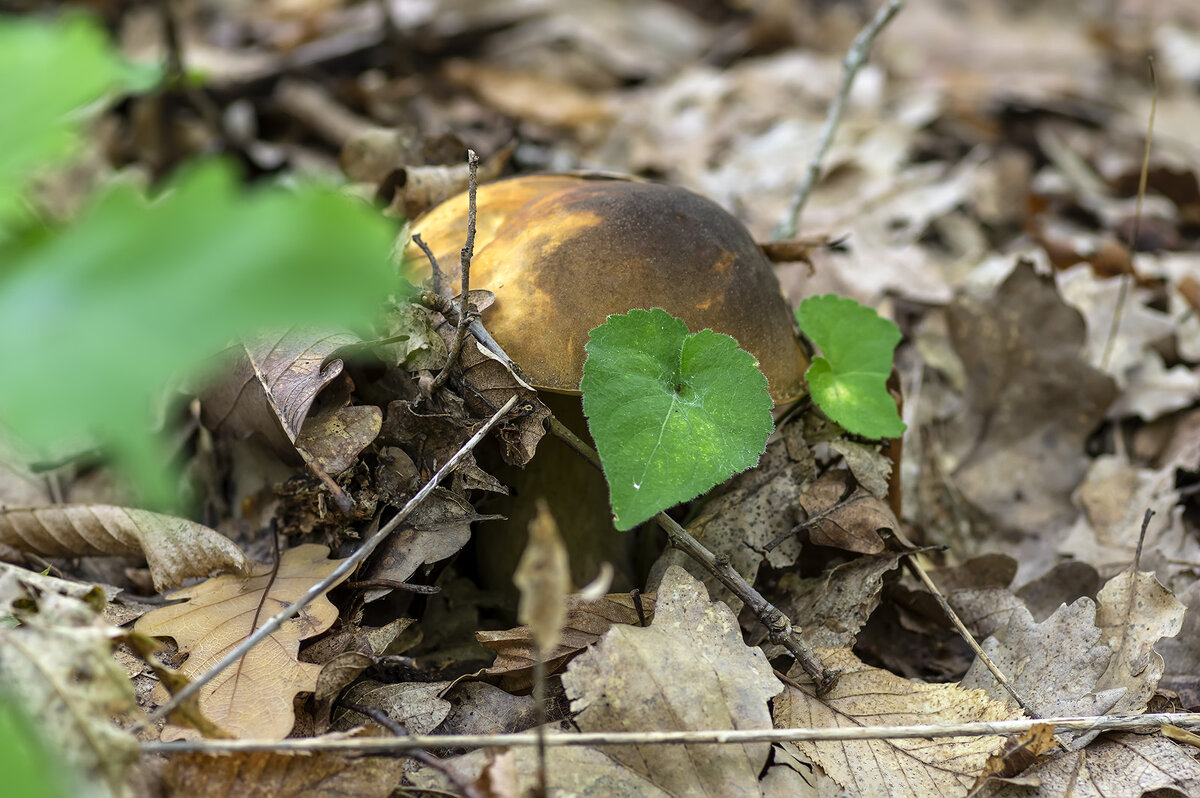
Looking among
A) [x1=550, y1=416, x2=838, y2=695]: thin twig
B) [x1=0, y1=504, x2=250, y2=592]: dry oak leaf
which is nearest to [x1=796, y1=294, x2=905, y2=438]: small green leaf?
[x1=550, y1=416, x2=838, y2=695]: thin twig

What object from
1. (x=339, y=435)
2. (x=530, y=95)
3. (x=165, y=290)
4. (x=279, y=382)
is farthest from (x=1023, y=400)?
(x=530, y=95)

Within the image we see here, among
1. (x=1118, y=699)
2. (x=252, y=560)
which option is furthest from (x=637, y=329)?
(x=1118, y=699)

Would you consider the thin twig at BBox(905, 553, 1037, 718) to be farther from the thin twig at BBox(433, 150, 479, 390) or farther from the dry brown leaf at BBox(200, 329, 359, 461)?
the dry brown leaf at BBox(200, 329, 359, 461)

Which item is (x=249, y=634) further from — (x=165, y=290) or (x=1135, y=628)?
(x=1135, y=628)

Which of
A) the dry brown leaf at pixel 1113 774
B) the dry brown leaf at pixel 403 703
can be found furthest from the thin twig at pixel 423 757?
the dry brown leaf at pixel 1113 774

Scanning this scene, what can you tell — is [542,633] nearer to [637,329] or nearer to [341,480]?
[637,329]
